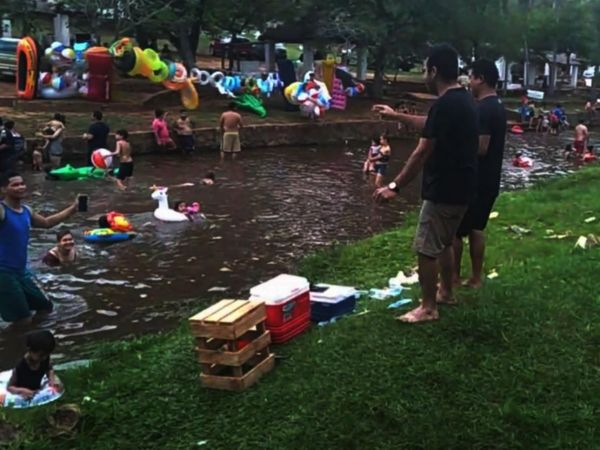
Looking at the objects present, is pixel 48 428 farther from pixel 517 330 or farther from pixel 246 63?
pixel 246 63

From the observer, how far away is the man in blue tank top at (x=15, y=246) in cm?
697

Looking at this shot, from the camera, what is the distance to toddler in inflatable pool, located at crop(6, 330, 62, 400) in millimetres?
5449

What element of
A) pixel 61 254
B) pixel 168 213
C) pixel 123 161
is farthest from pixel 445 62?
pixel 123 161

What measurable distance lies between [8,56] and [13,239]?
988 inches

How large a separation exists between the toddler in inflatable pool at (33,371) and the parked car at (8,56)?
26.5 meters

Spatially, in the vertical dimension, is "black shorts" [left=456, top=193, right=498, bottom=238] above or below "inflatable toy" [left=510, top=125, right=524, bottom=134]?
above

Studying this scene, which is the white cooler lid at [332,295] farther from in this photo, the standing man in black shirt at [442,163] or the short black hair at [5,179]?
the short black hair at [5,179]

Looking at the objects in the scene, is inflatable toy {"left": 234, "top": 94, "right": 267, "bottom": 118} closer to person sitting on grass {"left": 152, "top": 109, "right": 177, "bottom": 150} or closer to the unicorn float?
person sitting on grass {"left": 152, "top": 109, "right": 177, "bottom": 150}

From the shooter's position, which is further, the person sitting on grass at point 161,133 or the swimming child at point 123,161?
the person sitting on grass at point 161,133

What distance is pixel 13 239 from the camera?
707 cm

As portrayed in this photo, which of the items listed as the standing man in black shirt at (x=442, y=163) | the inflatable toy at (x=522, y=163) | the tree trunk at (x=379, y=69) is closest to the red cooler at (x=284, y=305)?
the standing man in black shirt at (x=442, y=163)

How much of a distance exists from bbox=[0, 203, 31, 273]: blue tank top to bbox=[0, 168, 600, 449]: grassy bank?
4.46 ft

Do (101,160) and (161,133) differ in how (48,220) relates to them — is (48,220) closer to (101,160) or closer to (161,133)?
(101,160)

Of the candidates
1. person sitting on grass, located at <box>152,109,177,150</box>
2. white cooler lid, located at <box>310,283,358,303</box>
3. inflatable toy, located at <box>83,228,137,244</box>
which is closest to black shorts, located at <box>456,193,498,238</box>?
white cooler lid, located at <box>310,283,358,303</box>
